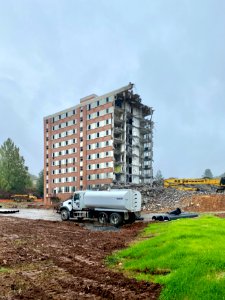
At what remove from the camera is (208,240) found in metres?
14.6

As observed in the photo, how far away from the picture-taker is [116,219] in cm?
3119

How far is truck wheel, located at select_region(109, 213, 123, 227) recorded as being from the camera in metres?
31.0

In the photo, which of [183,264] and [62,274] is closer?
[183,264]

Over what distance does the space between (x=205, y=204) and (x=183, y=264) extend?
41.2 m

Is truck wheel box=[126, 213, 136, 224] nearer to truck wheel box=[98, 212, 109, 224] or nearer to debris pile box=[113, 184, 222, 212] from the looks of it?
truck wheel box=[98, 212, 109, 224]

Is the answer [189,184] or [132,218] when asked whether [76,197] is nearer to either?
[132,218]

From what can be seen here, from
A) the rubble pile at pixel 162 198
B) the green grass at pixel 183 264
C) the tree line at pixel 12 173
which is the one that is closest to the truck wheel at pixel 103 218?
the green grass at pixel 183 264

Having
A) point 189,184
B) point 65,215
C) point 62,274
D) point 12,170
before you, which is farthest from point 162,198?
point 12,170

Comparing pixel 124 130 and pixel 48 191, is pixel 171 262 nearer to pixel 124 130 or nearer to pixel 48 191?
pixel 124 130

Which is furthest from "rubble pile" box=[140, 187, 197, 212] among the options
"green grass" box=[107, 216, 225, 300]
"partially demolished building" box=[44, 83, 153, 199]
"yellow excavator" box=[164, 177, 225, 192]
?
"green grass" box=[107, 216, 225, 300]

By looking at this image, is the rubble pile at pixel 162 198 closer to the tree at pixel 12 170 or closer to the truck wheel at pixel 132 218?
the truck wheel at pixel 132 218

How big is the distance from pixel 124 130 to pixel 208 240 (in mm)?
64005

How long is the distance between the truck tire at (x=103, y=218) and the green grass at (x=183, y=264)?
15.7 m

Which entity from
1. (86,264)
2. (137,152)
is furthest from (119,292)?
(137,152)
